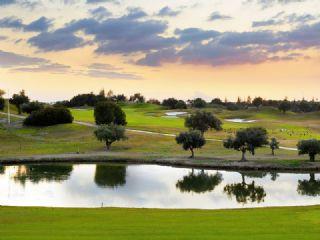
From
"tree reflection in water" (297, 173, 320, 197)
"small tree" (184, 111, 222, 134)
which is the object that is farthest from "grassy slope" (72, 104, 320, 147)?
"tree reflection in water" (297, 173, 320, 197)

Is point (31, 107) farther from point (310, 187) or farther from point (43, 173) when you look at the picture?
point (310, 187)

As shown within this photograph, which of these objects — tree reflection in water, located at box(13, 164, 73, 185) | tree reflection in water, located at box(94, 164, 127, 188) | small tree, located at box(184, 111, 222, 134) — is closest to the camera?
tree reflection in water, located at box(94, 164, 127, 188)

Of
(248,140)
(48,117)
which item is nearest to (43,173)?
(248,140)

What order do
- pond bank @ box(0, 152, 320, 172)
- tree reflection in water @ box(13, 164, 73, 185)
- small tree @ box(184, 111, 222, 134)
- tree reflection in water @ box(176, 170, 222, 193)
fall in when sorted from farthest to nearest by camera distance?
small tree @ box(184, 111, 222, 134)
pond bank @ box(0, 152, 320, 172)
tree reflection in water @ box(13, 164, 73, 185)
tree reflection in water @ box(176, 170, 222, 193)

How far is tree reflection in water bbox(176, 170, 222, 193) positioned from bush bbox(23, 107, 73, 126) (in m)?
67.3

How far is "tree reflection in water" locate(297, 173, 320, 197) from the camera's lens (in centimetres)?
6106

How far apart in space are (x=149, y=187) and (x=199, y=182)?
8980 mm

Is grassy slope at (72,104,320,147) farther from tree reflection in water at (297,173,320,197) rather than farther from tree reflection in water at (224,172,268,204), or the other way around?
tree reflection in water at (224,172,268,204)

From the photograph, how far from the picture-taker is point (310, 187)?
65.5 metres

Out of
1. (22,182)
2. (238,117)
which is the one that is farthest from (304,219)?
(238,117)

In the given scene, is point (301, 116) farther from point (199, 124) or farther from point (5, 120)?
point (5, 120)

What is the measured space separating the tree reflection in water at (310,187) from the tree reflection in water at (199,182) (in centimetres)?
1107

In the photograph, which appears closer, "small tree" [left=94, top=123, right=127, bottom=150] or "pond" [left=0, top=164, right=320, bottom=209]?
"pond" [left=0, top=164, right=320, bottom=209]

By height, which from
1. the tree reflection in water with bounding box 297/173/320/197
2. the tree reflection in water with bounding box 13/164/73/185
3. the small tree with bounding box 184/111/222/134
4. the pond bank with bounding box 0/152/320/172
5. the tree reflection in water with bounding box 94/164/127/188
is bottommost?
the tree reflection in water with bounding box 297/173/320/197
